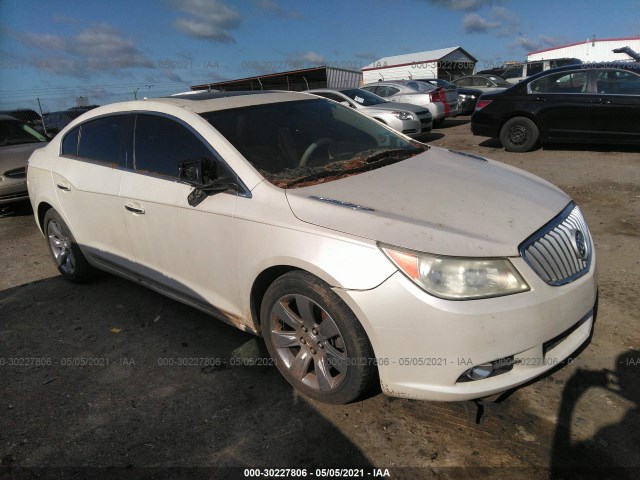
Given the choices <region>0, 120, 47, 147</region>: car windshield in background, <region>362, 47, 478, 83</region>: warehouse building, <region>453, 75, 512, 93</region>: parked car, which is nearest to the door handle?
<region>0, 120, 47, 147</region>: car windshield in background

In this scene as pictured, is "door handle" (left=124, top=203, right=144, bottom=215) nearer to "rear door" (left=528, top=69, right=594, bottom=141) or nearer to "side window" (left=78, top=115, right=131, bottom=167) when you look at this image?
"side window" (left=78, top=115, right=131, bottom=167)

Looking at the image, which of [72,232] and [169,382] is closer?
[169,382]

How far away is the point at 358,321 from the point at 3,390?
7.74 feet

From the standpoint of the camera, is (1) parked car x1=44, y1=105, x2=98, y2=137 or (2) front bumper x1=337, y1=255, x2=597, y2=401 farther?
(1) parked car x1=44, y1=105, x2=98, y2=137

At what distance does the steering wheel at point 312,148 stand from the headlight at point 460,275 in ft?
3.83

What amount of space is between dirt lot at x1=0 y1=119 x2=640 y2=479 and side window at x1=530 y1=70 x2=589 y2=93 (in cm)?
531

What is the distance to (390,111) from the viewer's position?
11.0 metres

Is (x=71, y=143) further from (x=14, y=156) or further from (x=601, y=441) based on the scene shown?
(x=601, y=441)

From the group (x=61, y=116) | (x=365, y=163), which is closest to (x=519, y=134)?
(x=365, y=163)

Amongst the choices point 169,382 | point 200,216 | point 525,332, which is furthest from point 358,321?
point 169,382

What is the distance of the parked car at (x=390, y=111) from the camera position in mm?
10820

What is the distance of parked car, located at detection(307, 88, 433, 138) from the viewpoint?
10.8m

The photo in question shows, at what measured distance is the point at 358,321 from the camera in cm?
222

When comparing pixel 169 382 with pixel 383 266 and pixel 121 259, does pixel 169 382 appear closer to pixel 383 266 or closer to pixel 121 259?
pixel 121 259
